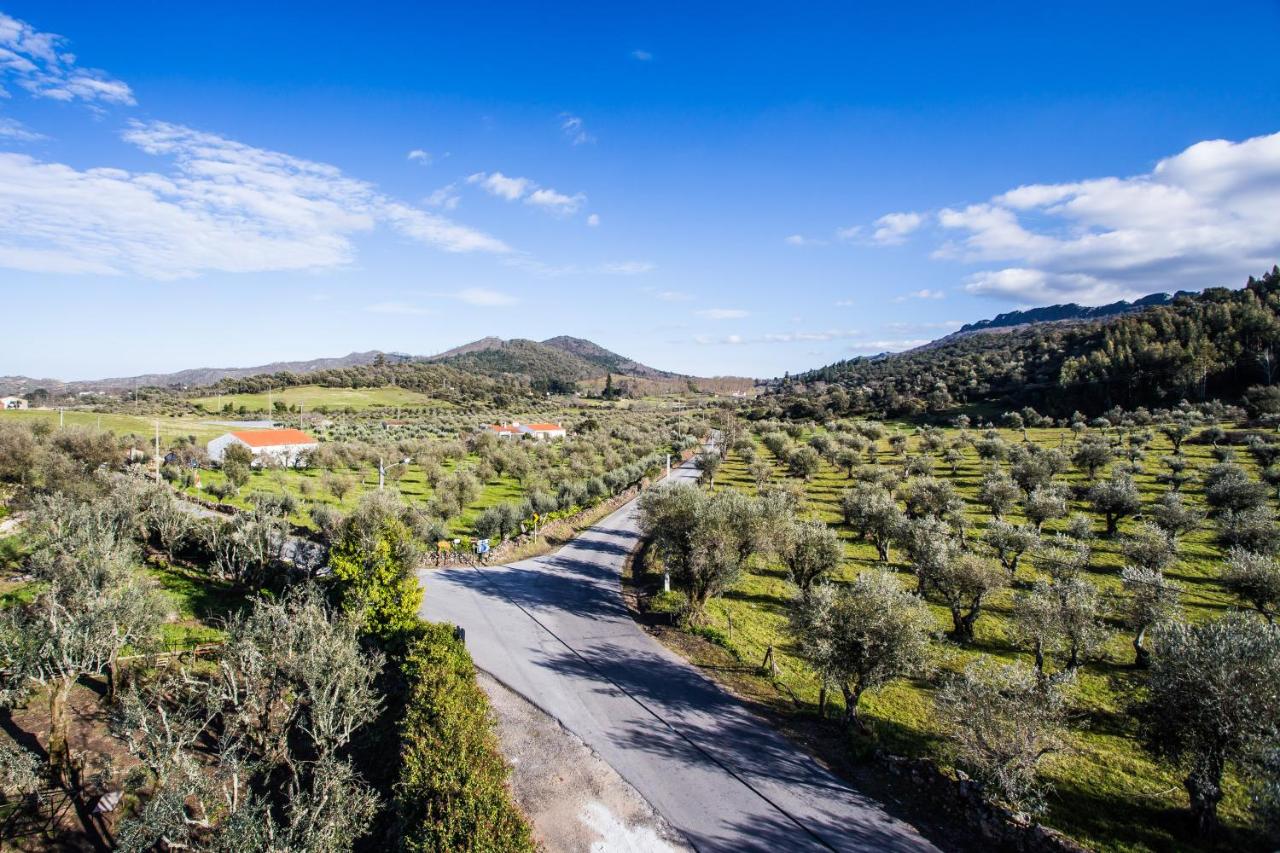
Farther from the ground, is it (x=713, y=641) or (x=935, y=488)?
(x=935, y=488)

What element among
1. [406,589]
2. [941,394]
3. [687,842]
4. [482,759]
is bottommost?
[687,842]

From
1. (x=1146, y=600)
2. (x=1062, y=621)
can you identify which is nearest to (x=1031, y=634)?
(x=1062, y=621)

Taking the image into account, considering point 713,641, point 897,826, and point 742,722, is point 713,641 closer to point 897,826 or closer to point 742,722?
point 742,722

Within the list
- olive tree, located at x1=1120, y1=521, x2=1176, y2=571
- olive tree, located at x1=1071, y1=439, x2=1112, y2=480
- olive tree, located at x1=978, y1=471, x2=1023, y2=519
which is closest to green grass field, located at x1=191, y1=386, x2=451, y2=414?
olive tree, located at x1=978, y1=471, x2=1023, y2=519

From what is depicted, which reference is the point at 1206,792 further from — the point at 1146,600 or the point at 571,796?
the point at 571,796

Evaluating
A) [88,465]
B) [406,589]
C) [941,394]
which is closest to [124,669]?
[406,589]

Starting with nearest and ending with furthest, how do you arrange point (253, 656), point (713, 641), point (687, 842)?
point (687, 842) < point (253, 656) < point (713, 641)

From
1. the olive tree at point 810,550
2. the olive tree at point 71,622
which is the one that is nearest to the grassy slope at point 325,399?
the olive tree at point 71,622
